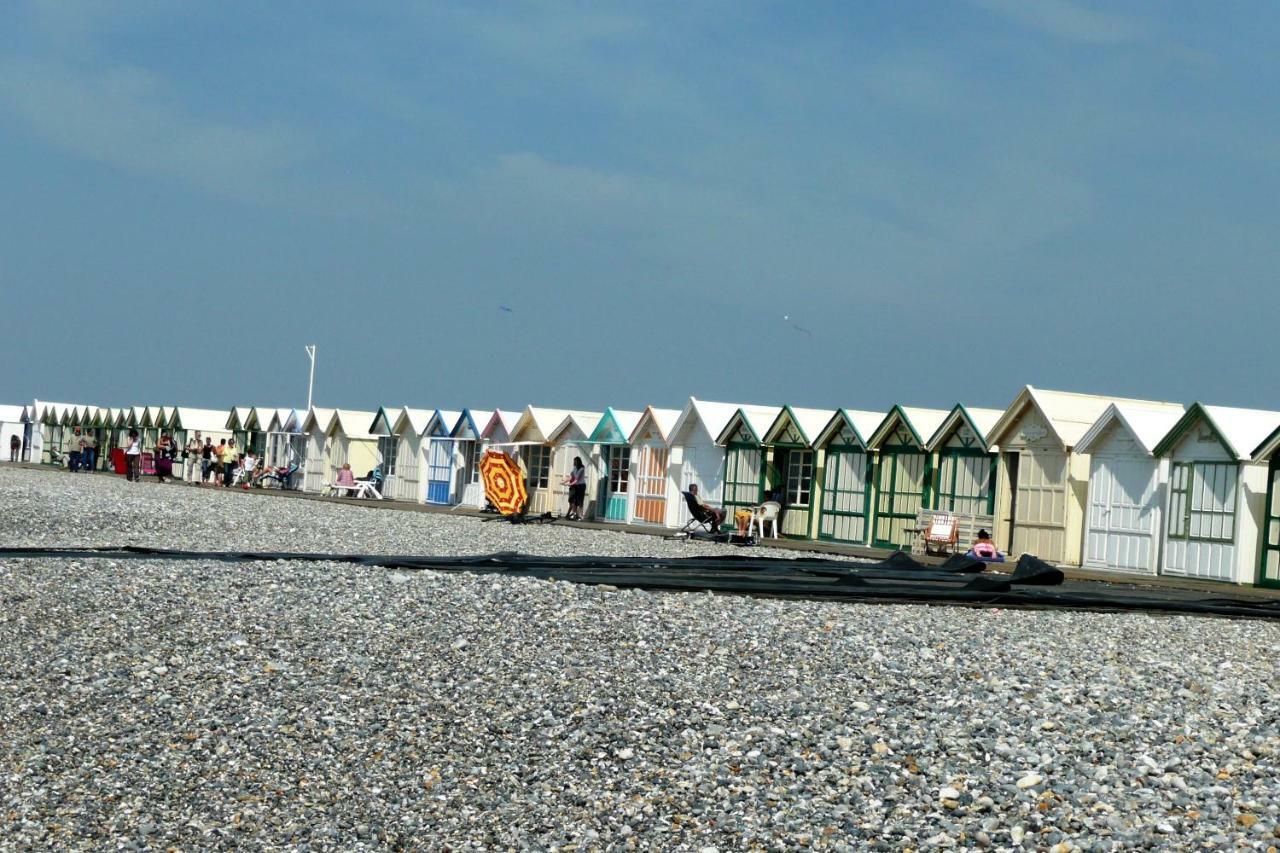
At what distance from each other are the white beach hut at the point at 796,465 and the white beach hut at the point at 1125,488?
22.6 feet

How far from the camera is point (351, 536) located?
79.5 feet

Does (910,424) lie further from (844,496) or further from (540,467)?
(540,467)

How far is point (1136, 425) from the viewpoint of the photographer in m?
23.8

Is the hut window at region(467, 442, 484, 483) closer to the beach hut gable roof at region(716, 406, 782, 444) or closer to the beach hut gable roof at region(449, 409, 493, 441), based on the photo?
the beach hut gable roof at region(449, 409, 493, 441)

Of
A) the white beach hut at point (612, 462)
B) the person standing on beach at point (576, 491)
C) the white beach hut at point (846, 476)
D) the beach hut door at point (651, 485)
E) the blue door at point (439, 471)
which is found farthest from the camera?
the blue door at point (439, 471)

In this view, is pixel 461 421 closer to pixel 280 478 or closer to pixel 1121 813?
pixel 280 478

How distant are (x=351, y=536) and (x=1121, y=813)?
18546 millimetres

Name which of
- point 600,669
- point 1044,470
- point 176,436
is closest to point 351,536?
point 1044,470

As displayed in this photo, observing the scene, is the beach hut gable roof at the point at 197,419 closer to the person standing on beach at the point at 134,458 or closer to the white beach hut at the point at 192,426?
the white beach hut at the point at 192,426

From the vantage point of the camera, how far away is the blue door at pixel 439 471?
43469mm

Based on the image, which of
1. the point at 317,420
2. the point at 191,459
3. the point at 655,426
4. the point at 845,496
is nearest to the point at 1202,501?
the point at 845,496

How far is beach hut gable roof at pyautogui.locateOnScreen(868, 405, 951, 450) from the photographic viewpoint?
28047 millimetres

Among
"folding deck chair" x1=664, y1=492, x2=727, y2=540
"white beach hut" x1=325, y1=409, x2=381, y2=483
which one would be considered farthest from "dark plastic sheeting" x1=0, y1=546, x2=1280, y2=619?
"white beach hut" x1=325, y1=409, x2=381, y2=483

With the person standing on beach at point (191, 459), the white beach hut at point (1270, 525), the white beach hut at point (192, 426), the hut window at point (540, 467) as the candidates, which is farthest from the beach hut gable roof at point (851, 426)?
the white beach hut at point (192, 426)
